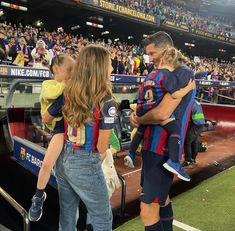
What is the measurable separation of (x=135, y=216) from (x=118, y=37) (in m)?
25.1

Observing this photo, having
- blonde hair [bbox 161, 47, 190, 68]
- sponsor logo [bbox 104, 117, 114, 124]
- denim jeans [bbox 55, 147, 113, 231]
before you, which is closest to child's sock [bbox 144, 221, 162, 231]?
denim jeans [bbox 55, 147, 113, 231]

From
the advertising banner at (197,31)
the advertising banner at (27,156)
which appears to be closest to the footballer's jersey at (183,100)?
the advertising banner at (27,156)

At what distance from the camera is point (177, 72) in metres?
2.16

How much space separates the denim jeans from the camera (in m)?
1.90

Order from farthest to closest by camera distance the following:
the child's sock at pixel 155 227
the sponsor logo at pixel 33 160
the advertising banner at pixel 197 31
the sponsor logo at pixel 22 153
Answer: the advertising banner at pixel 197 31, the sponsor logo at pixel 22 153, the sponsor logo at pixel 33 160, the child's sock at pixel 155 227

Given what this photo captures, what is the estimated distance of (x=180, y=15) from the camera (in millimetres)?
28141

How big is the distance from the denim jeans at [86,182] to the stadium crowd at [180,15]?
19.4m

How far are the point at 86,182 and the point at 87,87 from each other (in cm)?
55

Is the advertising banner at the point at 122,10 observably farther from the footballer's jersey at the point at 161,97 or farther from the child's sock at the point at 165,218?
the child's sock at the point at 165,218

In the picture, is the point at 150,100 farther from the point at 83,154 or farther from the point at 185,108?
the point at 83,154

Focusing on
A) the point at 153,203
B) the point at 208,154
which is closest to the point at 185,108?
the point at 153,203

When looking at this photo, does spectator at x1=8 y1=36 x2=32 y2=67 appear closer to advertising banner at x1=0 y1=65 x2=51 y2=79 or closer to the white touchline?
advertising banner at x1=0 y1=65 x2=51 y2=79

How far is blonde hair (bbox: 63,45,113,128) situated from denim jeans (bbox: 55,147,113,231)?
20 cm

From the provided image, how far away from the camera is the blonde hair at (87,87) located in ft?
6.02
